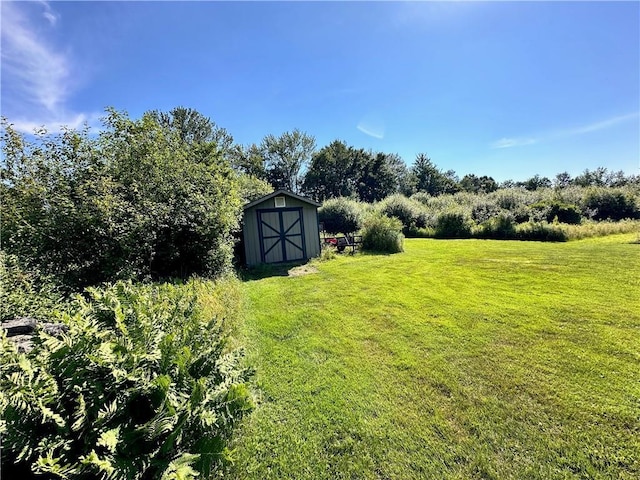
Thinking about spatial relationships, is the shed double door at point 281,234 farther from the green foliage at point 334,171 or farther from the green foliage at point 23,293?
the green foliage at point 334,171

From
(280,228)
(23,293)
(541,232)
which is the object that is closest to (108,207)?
(23,293)

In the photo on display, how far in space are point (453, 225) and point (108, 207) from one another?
16543mm

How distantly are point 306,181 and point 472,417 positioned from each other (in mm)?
34438

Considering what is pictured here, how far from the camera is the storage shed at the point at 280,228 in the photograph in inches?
394

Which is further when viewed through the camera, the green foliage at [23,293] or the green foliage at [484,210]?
the green foliage at [484,210]

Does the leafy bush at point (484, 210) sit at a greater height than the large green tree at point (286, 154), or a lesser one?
lesser

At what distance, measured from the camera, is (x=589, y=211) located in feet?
54.0

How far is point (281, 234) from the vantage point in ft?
33.9

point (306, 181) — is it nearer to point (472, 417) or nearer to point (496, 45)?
point (496, 45)

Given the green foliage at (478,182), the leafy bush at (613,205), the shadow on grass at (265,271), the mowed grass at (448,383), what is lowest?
the mowed grass at (448,383)

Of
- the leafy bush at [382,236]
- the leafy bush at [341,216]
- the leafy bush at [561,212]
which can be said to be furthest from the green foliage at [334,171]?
the leafy bush at [382,236]

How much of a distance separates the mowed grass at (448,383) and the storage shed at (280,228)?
171 inches

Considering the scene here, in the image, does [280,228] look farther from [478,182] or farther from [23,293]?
[478,182]

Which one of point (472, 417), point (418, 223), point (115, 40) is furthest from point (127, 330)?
point (418, 223)
